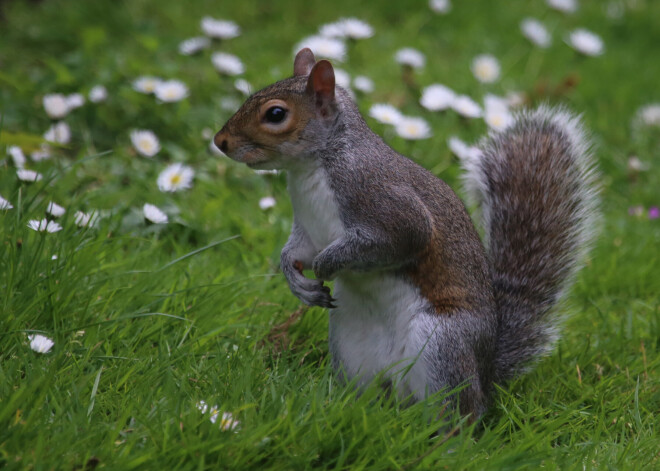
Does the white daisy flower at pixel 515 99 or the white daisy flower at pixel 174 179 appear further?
the white daisy flower at pixel 515 99

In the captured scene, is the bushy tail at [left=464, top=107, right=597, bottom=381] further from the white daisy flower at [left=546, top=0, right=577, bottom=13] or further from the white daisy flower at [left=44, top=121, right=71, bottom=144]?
the white daisy flower at [left=546, top=0, right=577, bottom=13]

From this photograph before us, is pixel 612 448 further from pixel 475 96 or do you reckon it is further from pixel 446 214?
pixel 475 96

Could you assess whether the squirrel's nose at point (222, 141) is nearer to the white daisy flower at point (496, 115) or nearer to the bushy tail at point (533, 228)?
the bushy tail at point (533, 228)

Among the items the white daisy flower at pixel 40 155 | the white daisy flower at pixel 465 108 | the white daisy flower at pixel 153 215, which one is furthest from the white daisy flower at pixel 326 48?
the white daisy flower at pixel 153 215

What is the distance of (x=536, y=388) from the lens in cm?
203

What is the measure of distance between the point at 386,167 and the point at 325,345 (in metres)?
0.58

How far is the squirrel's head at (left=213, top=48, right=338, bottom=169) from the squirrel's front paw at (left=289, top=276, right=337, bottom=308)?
27cm

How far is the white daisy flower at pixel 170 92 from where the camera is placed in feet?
10.2

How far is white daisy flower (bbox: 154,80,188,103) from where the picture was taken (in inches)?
122

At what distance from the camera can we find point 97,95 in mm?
3105

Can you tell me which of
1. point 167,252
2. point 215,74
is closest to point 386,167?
point 167,252

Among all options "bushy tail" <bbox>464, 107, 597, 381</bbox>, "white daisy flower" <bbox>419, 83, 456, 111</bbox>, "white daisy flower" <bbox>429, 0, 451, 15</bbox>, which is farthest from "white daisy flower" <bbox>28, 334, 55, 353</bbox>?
"white daisy flower" <bbox>429, 0, 451, 15</bbox>

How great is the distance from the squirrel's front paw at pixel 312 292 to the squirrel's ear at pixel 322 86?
38 cm

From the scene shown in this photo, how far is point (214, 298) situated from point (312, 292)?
1.33ft
